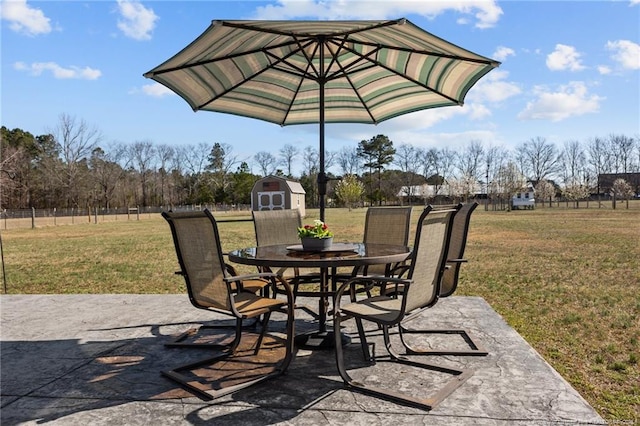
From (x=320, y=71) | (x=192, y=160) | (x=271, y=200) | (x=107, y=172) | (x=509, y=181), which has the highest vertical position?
(x=192, y=160)

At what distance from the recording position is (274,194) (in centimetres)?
3947

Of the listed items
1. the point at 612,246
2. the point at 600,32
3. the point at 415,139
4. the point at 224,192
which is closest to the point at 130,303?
the point at 600,32

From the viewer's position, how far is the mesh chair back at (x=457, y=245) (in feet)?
10.2

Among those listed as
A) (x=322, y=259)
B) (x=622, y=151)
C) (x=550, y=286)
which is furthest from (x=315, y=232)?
(x=622, y=151)

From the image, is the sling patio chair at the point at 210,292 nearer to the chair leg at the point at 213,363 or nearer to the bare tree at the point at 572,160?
the chair leg at the point at 213,363

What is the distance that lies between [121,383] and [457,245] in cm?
243

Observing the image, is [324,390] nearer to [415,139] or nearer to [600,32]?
[600,32]

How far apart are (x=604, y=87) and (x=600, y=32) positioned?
439 inches

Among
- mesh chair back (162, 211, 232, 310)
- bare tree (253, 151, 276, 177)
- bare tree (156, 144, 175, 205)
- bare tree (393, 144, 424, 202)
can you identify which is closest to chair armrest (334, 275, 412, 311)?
mesh chair back (162, 211, 232, 310)

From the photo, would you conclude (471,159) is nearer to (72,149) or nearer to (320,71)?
(72,149)

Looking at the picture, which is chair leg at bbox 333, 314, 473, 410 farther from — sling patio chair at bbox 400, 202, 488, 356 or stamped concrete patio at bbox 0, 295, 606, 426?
sling patio chair at bbox 400, 202, 488, 356

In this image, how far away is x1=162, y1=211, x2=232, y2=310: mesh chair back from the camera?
2445 mm

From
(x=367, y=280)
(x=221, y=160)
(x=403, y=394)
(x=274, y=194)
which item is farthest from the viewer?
(x=221, y=160)

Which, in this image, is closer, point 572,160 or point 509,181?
point 509,181
